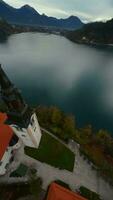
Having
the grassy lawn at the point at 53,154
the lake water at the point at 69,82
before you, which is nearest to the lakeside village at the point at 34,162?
the grassy lawn at the point at 53,154

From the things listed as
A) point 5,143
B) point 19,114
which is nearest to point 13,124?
point 19,114

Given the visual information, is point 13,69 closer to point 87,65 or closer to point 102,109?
point 87,65

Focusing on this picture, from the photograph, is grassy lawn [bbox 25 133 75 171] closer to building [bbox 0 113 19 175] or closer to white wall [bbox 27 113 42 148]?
white wall [bbox 27 113 42 148]

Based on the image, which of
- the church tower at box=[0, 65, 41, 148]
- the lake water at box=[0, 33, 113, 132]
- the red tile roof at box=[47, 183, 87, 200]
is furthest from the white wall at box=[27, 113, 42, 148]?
the lake water at box=[0, 33, 113, 132]

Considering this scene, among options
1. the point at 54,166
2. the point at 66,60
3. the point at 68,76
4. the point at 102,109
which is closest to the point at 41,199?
the point at 54,166

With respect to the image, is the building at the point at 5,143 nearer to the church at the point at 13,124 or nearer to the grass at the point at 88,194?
the church at the point at 13,124

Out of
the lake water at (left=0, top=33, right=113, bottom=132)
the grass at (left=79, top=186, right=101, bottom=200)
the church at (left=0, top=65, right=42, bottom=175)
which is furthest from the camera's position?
the lake water at (left=0, top=33, right=113, bottom=132)

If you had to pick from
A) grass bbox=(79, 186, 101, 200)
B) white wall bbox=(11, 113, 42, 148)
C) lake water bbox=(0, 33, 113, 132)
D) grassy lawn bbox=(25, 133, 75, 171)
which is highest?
white wall bbox=(11, 113, 42, 148)
